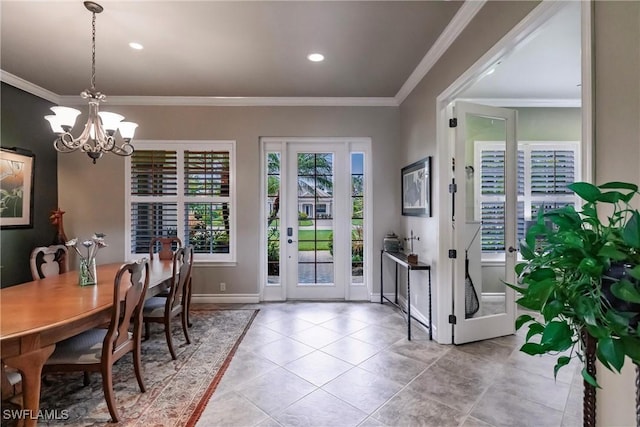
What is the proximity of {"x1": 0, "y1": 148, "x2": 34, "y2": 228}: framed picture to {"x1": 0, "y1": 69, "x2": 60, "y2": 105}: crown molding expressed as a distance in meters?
0.79

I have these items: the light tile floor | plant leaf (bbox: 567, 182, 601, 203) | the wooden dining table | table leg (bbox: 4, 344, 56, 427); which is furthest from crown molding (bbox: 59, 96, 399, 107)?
plant leaf (bbox: 567, 182, 601, 203)

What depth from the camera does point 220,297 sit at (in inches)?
178

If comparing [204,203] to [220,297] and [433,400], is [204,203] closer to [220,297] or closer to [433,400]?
[220,297]

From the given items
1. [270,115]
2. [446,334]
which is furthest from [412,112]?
[446,334]

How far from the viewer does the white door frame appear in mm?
1429

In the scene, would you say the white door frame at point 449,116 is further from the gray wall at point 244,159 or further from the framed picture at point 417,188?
the gray wall at point 244,159

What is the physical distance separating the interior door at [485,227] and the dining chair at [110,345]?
274 centimetres

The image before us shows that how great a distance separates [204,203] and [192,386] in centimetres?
268

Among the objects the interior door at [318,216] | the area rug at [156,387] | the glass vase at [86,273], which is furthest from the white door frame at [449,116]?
the glass vase at [86,273]

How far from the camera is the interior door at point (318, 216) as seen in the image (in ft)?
15.0

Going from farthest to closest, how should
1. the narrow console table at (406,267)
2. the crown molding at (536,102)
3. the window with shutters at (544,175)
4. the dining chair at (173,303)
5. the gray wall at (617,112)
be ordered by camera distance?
the window with shutters at (544,175)
the crown molding at (536,102)
the narrow console table at (406,267)
the dining chair at (173,303)
the gray wall at (617,112)

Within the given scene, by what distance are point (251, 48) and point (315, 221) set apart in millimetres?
2393

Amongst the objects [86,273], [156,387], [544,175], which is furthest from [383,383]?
[544,175]

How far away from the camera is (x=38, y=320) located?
1.72m
